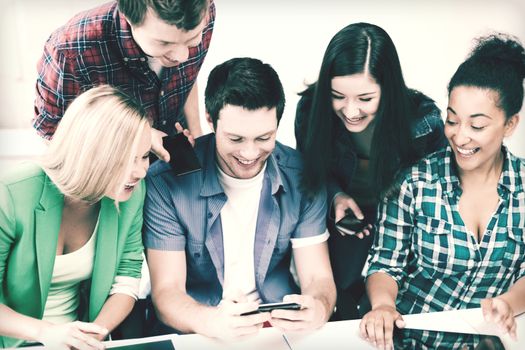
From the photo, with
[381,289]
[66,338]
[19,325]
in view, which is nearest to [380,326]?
[381,289]

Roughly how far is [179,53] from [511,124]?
83 centimetres

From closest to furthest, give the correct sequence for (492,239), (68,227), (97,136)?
(97,136) → (68,227) → (492,239)

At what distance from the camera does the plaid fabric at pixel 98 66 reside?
1472 mm

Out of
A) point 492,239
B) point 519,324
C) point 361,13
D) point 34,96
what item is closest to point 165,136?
point 34,96

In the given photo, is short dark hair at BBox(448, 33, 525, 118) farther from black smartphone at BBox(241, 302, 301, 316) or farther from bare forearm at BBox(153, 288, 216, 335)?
bare forearm at BBox(153, 288, 216, 335)

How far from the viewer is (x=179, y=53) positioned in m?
1.50

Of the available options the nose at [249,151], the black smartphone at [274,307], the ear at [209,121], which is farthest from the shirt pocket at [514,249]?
the ear at [209,121]

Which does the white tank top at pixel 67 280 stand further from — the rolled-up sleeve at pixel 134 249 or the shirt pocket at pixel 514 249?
the shirt pocket at pixel 514 249

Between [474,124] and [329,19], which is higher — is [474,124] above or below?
below

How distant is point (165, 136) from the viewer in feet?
5.30

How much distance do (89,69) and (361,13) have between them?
667 mm

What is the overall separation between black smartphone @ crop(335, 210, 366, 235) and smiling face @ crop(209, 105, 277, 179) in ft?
0.87

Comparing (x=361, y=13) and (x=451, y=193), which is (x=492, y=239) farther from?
(x=361, y=13)

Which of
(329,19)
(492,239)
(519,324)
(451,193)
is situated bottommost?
(519,324)
